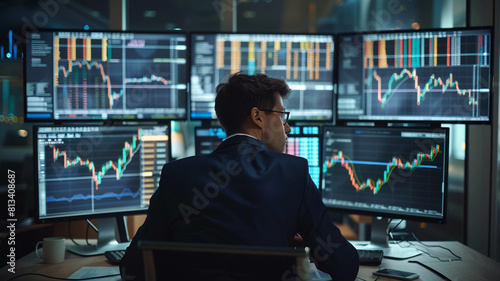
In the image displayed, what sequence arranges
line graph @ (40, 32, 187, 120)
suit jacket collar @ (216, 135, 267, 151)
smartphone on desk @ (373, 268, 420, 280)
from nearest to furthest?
suit jacket collar @ (216, 135, 267, 151) → smartphone on desk @ (373, 268, 420, 280) → line graph @ (40, 32, 187, 120)

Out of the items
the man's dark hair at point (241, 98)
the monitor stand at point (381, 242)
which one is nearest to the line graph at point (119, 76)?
the man's dark hair at point (241, 98)

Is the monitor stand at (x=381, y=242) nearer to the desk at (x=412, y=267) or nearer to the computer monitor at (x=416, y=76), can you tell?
the desk at (x=412, y=267)

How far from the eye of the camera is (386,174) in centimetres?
208

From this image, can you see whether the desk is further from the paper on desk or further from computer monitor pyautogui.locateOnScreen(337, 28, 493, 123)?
computer monitor pyautogui.locateOnScreen(337, 28, 493, 123)

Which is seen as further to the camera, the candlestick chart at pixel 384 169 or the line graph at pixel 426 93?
the line graph at pixel 426 93

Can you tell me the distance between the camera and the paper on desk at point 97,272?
1.73 m

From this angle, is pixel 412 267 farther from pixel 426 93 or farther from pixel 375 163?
pixel 426 93

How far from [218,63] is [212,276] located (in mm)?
1412

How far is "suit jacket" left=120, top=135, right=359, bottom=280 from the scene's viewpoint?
1301 mm

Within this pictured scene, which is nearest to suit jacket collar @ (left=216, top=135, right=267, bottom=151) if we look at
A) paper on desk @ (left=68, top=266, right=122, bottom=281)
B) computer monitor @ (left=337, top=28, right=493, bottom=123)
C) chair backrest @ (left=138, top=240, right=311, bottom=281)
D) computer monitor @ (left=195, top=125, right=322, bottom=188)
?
chair backrest @ (left=138, top=240, right=311, bottom=281)

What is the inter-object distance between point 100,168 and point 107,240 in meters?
0.36

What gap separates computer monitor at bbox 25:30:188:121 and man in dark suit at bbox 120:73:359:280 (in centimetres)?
81

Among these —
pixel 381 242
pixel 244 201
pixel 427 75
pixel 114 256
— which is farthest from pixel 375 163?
pixel 114 256

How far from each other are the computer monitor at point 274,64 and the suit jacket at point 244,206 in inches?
35.2
